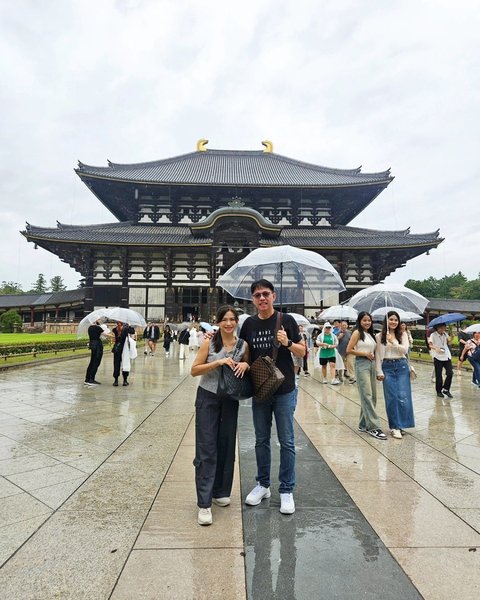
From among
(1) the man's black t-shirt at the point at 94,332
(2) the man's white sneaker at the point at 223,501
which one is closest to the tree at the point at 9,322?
(1) the man's black t-shirt at the point at 94,332

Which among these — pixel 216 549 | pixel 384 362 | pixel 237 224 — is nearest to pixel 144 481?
pixel 216 549

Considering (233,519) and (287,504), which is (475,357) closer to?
(287,504)

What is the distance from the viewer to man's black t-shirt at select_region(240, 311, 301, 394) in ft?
9.83

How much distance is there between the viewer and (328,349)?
9.89 meters

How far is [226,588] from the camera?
6.73ft

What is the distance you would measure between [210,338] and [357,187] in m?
28.7

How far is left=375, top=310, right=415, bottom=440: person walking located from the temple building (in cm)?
2085

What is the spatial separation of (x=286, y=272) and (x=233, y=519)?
3.67 m

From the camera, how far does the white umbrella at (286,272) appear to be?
466 centimetres

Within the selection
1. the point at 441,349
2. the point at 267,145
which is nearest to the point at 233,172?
the point at 267,145

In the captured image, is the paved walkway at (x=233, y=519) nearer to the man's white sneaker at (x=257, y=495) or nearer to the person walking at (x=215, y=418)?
the man's white sneaker at (x=257, y=495)

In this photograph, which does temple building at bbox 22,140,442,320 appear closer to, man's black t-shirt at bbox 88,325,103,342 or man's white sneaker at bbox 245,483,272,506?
man's black t-shirt at bbox 88,325,103,342

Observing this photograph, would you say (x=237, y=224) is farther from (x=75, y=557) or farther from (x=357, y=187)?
(x=75, y=557)

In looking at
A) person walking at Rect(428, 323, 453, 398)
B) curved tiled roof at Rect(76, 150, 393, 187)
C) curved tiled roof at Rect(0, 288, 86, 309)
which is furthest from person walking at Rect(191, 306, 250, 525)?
curved tiled roof at Rect(0, 288, 86, 309)
